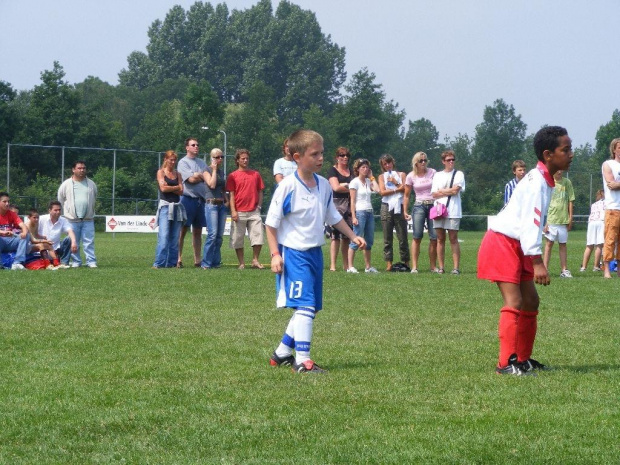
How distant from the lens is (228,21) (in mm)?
137625

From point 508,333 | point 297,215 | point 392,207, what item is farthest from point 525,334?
point 392,207

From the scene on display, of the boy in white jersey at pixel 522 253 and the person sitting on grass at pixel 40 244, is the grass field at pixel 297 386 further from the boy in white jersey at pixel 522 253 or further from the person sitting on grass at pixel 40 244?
the person sitting on grass at pixel 40 244

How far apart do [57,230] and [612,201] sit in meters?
9.43

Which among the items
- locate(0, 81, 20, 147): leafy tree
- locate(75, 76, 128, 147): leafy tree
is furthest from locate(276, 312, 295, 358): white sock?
locate(75, 76, 128, 147): leafy tree

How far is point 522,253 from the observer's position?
6984mm

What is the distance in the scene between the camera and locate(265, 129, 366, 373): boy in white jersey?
710 cm

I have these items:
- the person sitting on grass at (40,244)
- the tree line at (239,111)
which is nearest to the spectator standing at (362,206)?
the person sitting on grass at (40,244)

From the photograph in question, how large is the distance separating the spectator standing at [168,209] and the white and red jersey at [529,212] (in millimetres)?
10433

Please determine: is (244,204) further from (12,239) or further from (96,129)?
(96,129)

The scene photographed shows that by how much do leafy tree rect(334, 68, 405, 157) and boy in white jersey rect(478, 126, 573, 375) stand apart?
78.0 meters

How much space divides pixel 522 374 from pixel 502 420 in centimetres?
148

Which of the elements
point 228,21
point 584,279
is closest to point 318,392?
point 584,279

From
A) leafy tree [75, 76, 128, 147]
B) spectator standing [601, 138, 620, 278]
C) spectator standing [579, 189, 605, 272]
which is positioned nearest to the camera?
spectator standing [601, 138, 620, 278]

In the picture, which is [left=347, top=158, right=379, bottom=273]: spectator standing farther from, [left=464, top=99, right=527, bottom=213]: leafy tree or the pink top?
[left=464, top=99, right=527, bottom=213]: leafy tree
